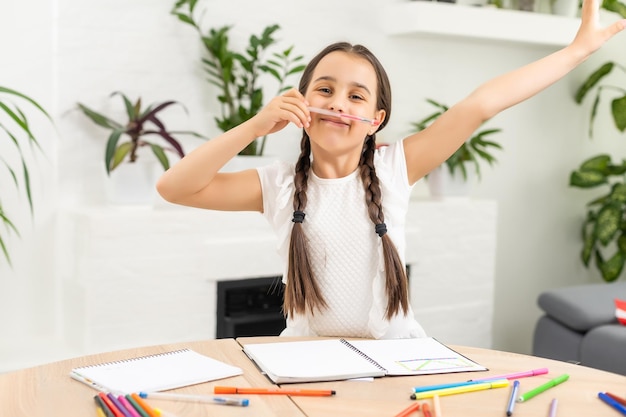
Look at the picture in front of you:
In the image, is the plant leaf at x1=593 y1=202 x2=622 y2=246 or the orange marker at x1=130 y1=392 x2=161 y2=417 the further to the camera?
the plant leaf at x1=593 y1=202 x2=622 y2=246

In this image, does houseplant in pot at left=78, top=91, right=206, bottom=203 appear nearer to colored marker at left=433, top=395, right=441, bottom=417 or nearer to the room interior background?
the room interior background

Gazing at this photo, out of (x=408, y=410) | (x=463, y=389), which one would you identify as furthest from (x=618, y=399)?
(x=408, y=410)

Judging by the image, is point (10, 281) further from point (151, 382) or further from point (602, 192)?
point (602, 192)

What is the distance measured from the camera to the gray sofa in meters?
2.64

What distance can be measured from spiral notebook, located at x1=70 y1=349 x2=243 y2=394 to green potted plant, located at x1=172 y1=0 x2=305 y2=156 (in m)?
1.69

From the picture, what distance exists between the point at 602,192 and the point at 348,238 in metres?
2.85

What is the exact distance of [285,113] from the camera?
1.45 metres

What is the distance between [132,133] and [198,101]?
42cm

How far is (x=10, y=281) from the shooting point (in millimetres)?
2707

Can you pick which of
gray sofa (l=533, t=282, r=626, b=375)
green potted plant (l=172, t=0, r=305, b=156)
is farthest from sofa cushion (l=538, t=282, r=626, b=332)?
green potted plant (l=172, t=0, r=305, b=156)

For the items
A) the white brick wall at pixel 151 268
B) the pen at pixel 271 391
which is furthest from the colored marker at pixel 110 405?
the white brick wall at pixel 151 268

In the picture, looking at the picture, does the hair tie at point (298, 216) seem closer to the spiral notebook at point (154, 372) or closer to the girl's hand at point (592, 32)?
the spiral notebook at point (154, 372)

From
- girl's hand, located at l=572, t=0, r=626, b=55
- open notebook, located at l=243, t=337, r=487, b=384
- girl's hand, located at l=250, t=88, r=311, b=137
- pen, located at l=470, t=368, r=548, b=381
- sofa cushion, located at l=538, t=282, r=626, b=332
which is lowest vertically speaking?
sofa cushion, located at l=538, t=282, r=626, b=332

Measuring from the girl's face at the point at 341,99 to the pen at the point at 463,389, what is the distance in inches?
23.8
